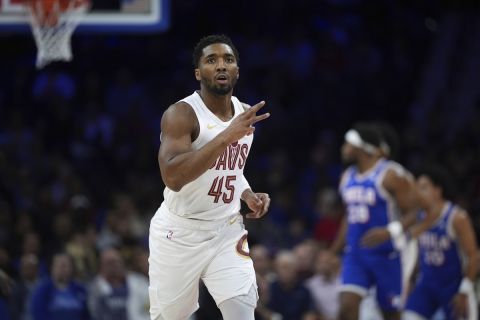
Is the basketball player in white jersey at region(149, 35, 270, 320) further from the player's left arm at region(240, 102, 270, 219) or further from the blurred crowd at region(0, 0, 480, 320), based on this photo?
the blurred crowd at region(0, 0, 480, 320)

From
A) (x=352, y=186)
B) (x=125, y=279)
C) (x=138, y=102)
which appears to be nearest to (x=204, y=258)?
(x=352, y=186)

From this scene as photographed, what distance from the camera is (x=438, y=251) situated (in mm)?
10656

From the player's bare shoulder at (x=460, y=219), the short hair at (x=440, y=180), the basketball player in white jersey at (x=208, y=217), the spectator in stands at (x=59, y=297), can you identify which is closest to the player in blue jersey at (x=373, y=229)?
the short hair at (x=440, y=180)

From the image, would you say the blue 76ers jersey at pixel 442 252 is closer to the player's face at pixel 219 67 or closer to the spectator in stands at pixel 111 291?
the spectator in stands at pixel 111 291

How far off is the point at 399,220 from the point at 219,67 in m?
4.36

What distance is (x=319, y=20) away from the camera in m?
19.7

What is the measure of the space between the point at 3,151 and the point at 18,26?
4947 mm

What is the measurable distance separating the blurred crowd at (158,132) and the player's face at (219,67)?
408 centimetres

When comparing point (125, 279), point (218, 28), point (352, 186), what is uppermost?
point (218, 28)

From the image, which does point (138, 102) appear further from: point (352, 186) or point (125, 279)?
point (352, 186)

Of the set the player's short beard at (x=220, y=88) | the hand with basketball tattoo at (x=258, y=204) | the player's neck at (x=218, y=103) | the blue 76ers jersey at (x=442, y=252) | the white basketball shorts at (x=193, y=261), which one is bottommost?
the blue 76ers jersey at (x=442, y=252)

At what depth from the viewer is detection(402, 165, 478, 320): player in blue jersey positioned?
34.5 ft

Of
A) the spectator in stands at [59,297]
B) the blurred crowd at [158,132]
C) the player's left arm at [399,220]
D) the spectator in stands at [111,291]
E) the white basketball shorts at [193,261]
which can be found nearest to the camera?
the white basketball shorts at [193,261]

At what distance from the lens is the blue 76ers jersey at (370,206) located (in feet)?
34.0
